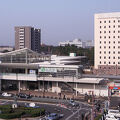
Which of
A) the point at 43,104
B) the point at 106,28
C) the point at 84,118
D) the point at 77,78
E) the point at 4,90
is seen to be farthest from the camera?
the point at 106,28

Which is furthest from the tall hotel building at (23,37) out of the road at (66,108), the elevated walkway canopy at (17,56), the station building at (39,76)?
the road at (66,108)

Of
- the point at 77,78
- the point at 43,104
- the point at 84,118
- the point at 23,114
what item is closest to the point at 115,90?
the point at 77,78

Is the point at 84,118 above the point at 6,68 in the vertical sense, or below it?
below

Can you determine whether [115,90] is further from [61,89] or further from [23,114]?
[23,114]

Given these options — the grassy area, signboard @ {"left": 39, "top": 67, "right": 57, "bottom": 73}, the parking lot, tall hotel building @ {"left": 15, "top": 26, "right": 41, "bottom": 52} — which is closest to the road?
the parking lot

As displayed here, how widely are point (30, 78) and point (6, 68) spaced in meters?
4.56

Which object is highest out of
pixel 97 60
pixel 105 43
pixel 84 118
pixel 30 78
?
pixel 105 43

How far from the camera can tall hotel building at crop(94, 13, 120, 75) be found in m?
40.9

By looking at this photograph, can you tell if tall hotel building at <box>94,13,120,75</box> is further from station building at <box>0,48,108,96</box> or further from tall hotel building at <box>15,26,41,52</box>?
tall hotel building at <box>15,26,41,52</box>

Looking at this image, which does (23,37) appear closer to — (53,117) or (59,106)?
(59,106)

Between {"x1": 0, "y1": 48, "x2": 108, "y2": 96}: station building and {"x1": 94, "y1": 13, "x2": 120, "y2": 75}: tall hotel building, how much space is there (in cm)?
1109

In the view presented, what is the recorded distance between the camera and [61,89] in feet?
101

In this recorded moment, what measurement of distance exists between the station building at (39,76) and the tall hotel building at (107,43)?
1109 cm

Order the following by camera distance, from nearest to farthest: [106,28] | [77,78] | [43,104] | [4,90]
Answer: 1. [43,104]
2. [77,78]
3. [4,90]
4. [106,28]
